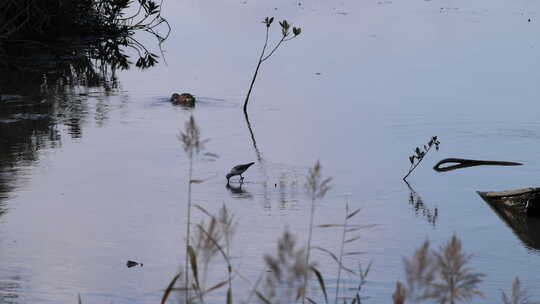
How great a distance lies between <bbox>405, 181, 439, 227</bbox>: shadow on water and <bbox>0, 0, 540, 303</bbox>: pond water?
0.03m

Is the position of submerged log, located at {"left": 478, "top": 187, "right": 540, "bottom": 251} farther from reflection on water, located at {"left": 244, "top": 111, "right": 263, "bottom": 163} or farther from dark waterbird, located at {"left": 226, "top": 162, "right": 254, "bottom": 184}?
reflection on water, located at {"left": 244, "top": 111, "right": 263, "bottom": 163}

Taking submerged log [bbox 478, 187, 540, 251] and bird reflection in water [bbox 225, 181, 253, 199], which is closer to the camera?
submerged log [bbox 478, 187, 540, 251]

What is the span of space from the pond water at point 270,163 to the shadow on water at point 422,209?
0.09ft

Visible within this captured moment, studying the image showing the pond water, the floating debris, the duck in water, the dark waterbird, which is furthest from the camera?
the duck in water

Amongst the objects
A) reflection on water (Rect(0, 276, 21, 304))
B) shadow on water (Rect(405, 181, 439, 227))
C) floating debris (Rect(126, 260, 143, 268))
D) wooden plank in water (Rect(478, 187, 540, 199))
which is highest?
wooden plank in water (Rect(478, 187, 540, 199))

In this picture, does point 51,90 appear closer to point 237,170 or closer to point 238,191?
point 237,170

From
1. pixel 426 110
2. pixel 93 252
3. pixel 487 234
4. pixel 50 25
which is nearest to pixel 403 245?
pixel 487 234

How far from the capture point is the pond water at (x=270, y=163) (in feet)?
17.0

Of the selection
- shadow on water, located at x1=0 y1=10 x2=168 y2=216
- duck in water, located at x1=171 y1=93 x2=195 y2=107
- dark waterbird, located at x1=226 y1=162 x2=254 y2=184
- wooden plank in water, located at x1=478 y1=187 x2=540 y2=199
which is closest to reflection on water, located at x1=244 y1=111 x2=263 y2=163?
duck in water, located at x1=171 y1=93 x2=195 y2=107

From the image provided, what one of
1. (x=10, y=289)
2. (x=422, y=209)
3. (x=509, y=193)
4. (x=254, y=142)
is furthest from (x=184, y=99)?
(x=10, y=289)

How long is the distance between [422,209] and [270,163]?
5.40ft

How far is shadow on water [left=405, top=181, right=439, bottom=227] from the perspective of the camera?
6.25 m

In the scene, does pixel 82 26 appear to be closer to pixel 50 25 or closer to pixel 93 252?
pixel 50 25

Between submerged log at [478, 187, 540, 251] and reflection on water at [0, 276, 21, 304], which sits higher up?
submerged log at [478, 187, 540, 251]
